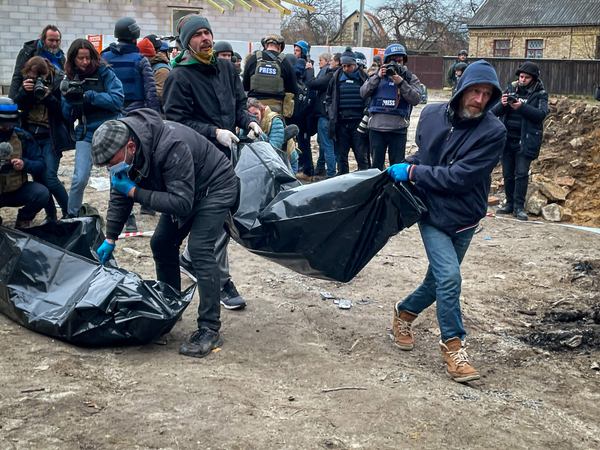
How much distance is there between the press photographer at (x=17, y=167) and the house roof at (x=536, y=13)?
3756 cm

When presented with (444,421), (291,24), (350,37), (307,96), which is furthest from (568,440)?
(350,37)

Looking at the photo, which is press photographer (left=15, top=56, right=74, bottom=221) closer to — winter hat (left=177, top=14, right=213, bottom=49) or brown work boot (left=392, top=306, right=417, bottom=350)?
winter hat (left=177, top=14, right=213, bottom=49)

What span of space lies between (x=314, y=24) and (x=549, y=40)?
16553 mm

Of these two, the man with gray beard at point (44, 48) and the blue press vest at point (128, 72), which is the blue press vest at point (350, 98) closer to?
the blue press vest at point (128, 72)

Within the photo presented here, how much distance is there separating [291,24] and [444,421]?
49897 millimetres

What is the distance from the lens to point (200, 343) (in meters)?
4.62

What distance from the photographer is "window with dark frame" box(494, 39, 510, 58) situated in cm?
4334

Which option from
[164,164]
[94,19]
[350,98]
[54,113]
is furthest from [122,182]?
[94,19]

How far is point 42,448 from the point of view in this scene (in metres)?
3.38

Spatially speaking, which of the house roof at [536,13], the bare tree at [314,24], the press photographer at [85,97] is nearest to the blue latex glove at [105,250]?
the press photographer at [85,97]

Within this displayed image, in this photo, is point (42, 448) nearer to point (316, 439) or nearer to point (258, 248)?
point (316, 439)

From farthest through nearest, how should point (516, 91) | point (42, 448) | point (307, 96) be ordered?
point (307, 96) < point (516, 91) < point (42, 448)

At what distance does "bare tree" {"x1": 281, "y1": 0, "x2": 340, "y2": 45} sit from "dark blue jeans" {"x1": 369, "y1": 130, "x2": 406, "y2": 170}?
40003mm

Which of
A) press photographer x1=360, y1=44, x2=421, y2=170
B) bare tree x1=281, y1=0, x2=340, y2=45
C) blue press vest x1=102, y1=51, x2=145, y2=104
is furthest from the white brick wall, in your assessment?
bare tree x1=281, y1=0, x2=340, y2=45
